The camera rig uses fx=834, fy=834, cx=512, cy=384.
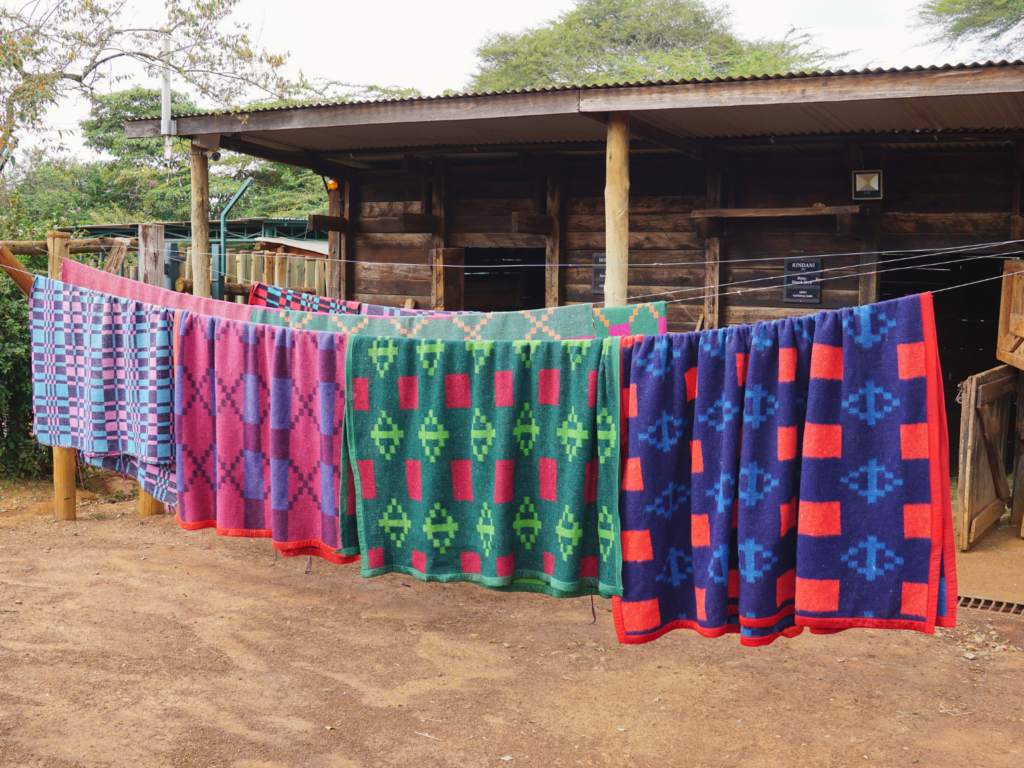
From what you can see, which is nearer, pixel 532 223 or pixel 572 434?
pixel 572 434

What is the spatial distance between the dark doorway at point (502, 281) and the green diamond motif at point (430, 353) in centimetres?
648

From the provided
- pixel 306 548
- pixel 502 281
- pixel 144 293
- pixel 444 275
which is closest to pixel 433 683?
pixel 306 548

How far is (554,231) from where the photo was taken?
7.74 metres

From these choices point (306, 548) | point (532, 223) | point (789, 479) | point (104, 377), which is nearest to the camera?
point (789, 479)

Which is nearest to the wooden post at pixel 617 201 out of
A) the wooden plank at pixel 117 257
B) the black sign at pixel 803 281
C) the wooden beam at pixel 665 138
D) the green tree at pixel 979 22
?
the wooden beam at pixel 665 138

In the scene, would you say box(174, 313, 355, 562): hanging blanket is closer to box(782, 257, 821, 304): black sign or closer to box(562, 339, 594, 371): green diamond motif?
box(562, 339, 594, 371): green diamond motif

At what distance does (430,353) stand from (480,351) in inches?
7.4

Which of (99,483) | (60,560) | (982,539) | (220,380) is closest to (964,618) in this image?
(982,539)

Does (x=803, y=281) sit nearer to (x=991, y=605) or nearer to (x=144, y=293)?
(x=991, y=605)

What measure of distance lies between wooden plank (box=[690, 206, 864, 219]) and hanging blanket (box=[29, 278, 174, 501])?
4.53 meters

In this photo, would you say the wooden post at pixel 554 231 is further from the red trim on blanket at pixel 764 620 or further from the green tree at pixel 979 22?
the green tree at pixel 979 22

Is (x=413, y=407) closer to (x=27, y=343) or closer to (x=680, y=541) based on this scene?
(x=680, y=541)

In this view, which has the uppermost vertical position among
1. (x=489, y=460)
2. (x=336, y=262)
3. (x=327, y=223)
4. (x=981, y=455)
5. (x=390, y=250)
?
(x=327, y=223)

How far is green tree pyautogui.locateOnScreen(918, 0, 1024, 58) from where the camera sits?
2036cm
